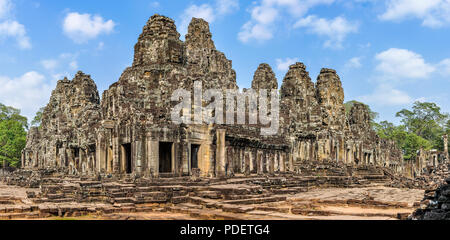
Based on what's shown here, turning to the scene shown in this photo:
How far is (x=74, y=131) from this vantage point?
27625 mm

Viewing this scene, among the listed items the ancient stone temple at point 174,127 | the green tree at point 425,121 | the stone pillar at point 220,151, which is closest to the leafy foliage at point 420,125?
the green tree at point 425,121

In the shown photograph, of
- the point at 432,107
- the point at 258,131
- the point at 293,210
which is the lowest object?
the point at 293,210

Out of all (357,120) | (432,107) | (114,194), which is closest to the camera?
(114,194)

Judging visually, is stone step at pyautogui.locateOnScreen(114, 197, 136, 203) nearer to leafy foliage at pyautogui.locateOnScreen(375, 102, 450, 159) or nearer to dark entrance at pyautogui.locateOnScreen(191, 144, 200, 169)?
dark entrance at pyautogui.locateOnScreen(191, 144, 200, 169)

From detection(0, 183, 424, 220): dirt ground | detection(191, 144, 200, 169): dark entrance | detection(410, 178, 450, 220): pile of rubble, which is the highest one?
detection(191, 144, 200, 169): dark entrance

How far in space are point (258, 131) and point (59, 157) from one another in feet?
54.7

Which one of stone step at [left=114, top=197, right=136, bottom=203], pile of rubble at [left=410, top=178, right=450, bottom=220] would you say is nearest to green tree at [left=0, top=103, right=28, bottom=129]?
stone step at [left=114, top=197, right=136, bottom=203]

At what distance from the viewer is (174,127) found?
56.7ft

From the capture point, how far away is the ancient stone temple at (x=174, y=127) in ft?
57.0

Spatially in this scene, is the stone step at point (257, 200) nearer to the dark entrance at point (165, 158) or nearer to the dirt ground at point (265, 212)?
the dirt ground at point (265, 212)

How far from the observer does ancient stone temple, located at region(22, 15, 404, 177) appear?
1738 cm
